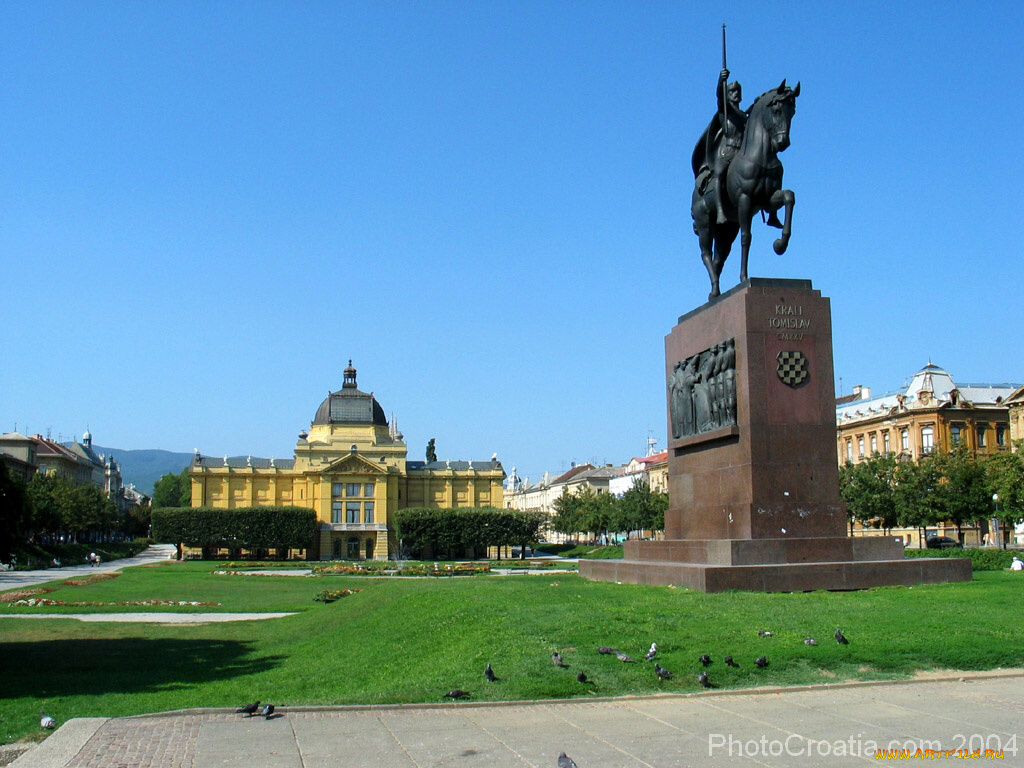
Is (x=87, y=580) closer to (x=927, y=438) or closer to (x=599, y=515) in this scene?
(x=599, y=515)

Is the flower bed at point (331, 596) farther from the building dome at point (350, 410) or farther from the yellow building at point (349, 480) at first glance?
the building dome at point (350, 410)

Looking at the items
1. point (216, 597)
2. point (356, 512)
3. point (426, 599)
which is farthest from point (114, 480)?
point (426, 599)

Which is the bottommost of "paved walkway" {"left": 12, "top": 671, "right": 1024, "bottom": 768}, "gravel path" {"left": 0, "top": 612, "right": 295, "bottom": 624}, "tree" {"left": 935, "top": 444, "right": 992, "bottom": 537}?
"gravel path" {"left": 0, "top": 612, "right": 295, "bottom": 624}

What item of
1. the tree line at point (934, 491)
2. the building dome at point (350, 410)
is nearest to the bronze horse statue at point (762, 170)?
the tree line at point (934, 491)

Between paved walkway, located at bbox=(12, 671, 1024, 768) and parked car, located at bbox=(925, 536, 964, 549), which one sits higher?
paved walkway, located at bbox=(12, 671, 1024, 768)

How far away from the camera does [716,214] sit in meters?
20.1

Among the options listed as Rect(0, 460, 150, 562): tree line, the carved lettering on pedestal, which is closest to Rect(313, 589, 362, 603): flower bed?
Rect(0, 460, 150, 562): tree line

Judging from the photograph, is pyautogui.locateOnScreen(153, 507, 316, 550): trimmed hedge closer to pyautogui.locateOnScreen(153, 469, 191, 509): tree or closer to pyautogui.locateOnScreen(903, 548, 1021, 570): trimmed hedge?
pyautogui.locateOnScreen(903, 548, 1021, 570): trimmed hedge

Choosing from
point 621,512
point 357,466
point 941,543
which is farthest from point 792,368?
point 357,466

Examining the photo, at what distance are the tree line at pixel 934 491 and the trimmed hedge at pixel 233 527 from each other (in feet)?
160

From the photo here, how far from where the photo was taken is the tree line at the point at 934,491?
4828cm

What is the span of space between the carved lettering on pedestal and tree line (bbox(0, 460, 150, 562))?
1209cm

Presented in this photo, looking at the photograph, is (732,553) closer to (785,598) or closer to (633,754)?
(785,598)

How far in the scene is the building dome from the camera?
3986 inches
